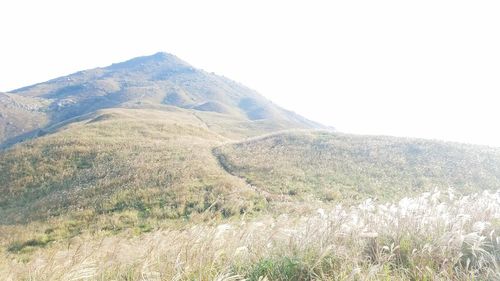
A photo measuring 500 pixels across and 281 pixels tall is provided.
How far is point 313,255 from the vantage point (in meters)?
4.88

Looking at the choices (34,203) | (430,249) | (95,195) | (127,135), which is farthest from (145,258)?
(127,135)

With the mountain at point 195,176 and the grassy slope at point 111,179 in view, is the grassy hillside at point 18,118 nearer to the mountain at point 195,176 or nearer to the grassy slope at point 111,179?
the mountain at point 195,176

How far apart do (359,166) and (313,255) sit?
2636 cm

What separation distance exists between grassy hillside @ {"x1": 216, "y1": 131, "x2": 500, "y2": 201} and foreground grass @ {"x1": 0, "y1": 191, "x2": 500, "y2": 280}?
1493 centimetres

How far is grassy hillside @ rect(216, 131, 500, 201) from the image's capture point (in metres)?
24.0

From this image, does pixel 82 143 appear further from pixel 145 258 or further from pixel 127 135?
pixel 145 258

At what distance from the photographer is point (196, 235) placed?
5.30 metres

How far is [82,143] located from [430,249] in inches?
1499

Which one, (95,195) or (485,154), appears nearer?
(95,195)

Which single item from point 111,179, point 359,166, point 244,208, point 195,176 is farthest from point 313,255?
point 359,166

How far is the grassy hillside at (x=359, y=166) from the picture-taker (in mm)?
24047

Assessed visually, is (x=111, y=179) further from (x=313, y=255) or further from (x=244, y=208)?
(x=313, y=255)

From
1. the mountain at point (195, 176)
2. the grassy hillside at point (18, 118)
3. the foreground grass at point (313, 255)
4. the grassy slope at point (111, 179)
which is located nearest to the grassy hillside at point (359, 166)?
the mountain at point (195, 176)

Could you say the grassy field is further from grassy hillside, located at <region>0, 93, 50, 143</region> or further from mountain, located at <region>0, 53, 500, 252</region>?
grassy hillside, located at <region>0, 93, 50, 143</region>
